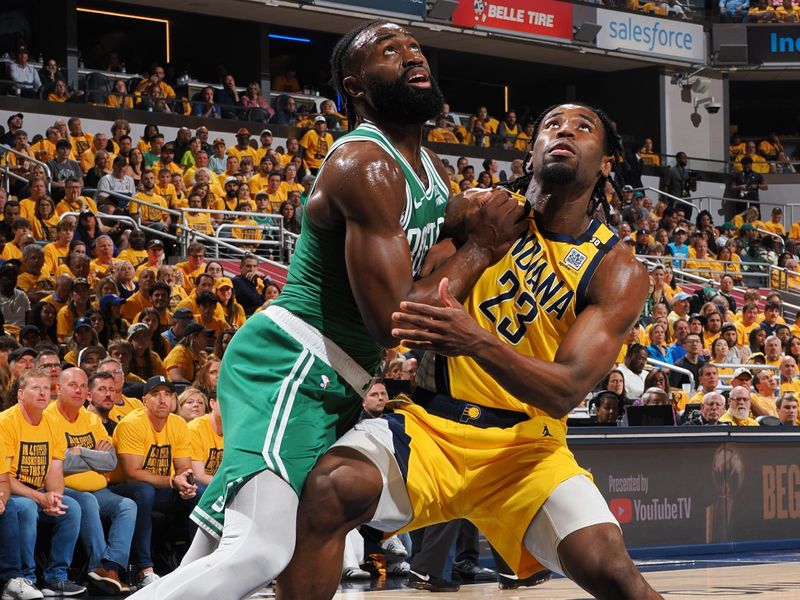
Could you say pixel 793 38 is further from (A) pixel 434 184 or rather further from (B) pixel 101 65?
(A) pixel 434 184

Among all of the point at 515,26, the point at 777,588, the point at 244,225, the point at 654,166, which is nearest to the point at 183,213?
the point at 244,225

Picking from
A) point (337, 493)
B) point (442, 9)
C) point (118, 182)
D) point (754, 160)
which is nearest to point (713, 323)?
point (118, 182)

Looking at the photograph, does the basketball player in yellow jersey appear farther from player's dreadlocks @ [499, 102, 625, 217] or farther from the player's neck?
the player's neck

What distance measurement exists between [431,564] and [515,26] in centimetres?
1878

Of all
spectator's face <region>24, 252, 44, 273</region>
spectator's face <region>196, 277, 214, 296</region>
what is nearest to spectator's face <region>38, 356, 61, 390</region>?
spectator's face <region>24, 252, 44, 273</region>

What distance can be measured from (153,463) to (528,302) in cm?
515

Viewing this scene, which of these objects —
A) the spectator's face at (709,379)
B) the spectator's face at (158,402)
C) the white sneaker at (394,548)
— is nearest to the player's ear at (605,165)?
the spectator's face at (158,402)

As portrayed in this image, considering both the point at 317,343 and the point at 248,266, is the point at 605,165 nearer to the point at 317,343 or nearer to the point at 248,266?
the point at 317,343

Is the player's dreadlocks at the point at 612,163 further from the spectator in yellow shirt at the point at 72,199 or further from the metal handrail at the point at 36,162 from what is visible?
the metal handrail at the point at 36,162

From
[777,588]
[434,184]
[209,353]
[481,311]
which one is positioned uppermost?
[434,184]

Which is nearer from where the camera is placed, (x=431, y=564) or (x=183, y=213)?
(x=431, y=564)

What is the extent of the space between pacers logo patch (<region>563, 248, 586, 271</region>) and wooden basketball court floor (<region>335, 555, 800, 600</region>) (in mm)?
3622

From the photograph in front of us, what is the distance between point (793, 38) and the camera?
2858 centimetres

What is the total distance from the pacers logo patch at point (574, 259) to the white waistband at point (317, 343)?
77cm
